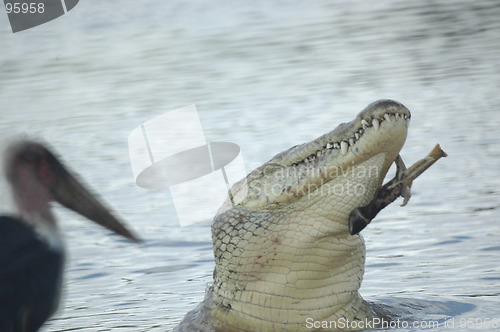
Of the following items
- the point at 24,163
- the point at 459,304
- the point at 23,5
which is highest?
the point at 24,163

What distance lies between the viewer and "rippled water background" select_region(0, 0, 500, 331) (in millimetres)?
6258

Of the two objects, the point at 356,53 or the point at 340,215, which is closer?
the point at 340,215

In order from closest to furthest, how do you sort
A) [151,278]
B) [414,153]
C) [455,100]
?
[151,278], [414,153], [455,100]

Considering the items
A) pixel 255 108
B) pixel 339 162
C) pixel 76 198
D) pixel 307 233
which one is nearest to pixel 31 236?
pixel 76 198

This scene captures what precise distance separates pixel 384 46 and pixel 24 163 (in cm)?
1029

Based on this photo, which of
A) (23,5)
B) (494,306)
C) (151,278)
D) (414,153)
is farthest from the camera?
(23,5)

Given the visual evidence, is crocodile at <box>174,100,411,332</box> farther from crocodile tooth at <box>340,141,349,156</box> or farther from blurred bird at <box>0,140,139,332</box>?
blurred bird at <box>0,140,139,332</box>

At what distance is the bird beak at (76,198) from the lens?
373cm

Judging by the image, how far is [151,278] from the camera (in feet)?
21.7

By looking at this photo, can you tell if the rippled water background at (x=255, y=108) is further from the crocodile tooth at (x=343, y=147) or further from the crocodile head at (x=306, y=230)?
the crocodile tooth at (x=343, y=147)

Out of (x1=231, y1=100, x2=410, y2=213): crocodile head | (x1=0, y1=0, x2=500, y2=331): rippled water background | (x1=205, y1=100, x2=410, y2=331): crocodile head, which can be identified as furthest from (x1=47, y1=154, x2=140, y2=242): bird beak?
(x1=231, y1=100, x2=410, y2=213): crocodile head

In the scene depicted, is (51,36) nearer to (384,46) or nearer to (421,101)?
(384,46)

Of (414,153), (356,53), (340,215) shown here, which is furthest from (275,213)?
(356,53)

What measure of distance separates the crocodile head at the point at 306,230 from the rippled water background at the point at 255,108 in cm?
75
